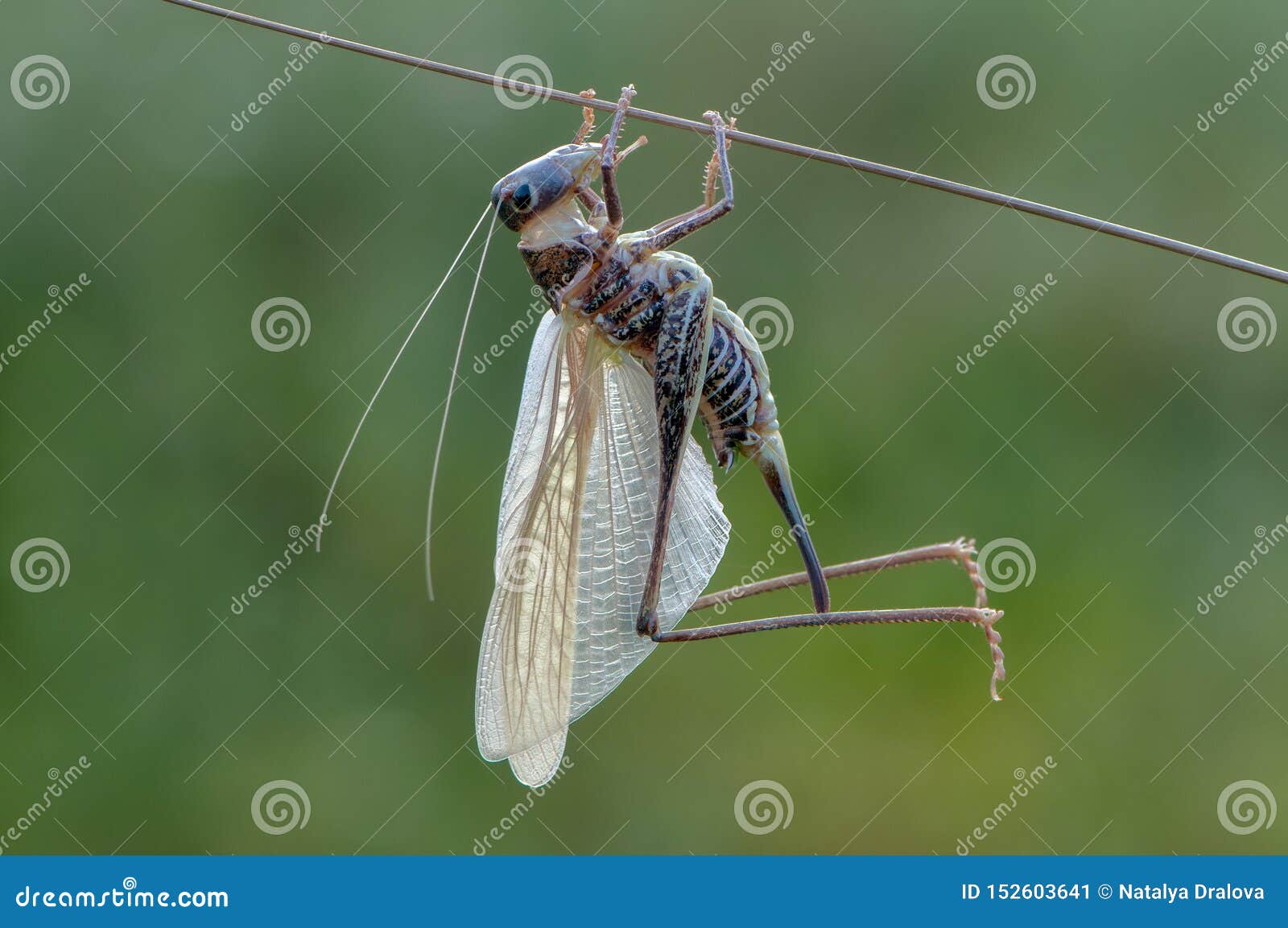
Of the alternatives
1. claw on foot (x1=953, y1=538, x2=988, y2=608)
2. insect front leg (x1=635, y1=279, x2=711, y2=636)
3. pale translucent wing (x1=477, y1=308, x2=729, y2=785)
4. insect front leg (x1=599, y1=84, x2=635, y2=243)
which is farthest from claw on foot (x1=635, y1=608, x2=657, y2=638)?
insect front leg (x1=599, y1=84, x2=635, y2=243)

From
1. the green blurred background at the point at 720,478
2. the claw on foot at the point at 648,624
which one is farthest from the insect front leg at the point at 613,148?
the green blurred background at the point at 720,478

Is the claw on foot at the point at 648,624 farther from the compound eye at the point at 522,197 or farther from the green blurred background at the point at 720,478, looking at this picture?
the green blurred background at the point at 720,478

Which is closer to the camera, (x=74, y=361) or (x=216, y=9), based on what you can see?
(x=216, y=9)

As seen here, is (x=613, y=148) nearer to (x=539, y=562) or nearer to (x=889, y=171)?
(x=889, y=171)

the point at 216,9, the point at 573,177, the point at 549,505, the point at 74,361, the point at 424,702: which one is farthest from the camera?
the point at 74,361

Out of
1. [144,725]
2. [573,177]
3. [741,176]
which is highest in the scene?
[741,176]

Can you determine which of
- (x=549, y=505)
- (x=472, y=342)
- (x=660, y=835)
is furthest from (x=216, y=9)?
(x=660, y=835)

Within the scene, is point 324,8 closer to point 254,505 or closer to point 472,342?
point 472,342
